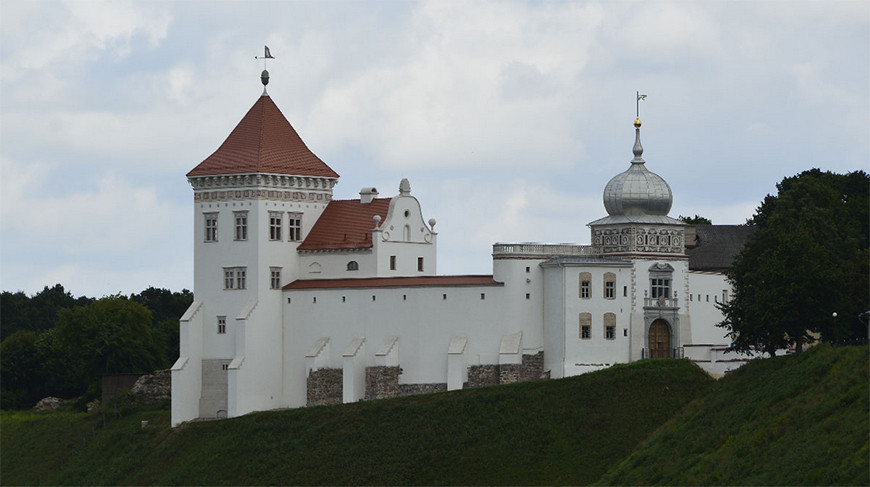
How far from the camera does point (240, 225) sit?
84688 mm

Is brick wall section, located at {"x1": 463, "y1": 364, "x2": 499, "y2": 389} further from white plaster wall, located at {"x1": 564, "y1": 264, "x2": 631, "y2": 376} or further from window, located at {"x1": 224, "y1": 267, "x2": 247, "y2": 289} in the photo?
window, located at {"x1": 224, "y1": 267, "x2": 247, "y2": 289}

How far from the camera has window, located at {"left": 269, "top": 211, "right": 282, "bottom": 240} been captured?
8450cm

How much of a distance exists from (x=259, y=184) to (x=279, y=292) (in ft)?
16.5

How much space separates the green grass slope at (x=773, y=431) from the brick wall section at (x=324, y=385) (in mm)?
18527

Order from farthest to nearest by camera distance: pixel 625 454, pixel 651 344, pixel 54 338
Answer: pixel 54 338 → pixel 651 344 → pixel 625 454

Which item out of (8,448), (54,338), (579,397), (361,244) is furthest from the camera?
(54,338)

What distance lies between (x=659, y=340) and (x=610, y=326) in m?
2.35

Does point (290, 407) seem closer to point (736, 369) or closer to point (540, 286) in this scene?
point (540, 286)

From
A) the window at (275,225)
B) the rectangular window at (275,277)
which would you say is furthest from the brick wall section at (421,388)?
the window at (275,225)

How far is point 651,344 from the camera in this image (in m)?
77.2

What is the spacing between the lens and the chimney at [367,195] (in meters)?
85.5

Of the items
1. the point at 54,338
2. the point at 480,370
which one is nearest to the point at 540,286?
the point at 480,370

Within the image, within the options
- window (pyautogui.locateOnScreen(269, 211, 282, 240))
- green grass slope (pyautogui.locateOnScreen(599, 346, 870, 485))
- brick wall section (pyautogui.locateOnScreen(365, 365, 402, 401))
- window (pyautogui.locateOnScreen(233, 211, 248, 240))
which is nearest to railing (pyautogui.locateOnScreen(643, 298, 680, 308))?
green grass slope (pyautogui.locateOnScreen(599, 346, 870, 485))

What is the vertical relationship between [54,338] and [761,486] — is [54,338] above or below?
above
